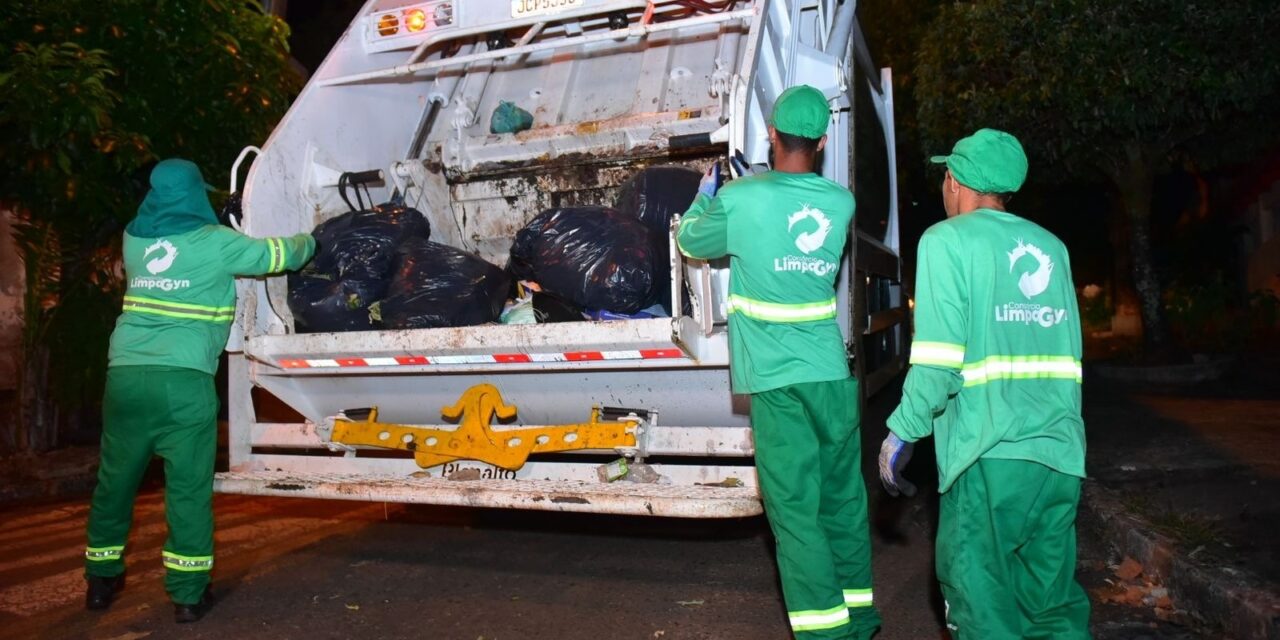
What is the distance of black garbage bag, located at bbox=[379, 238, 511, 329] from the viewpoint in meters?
3.77

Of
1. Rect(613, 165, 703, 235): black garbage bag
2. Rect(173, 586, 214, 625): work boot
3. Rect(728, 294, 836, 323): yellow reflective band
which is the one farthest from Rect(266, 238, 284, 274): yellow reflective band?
Rect(728, 294, 836, 323): yellow reflective band

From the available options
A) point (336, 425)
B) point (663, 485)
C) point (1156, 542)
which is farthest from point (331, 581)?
point (1156, 542)

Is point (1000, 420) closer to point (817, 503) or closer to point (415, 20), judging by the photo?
point (817, 503)

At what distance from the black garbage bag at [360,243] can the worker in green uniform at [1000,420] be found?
2372 millimetres

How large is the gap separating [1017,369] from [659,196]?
1.95 metres

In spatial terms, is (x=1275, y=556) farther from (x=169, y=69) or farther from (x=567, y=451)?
(x=169, y=69)

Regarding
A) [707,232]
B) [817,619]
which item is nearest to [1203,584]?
[817,619]

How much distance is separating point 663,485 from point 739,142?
1.15 meters

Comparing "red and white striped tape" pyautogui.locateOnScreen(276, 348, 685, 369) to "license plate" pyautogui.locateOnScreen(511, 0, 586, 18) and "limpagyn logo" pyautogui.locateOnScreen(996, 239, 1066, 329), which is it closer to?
"limpagyn logo" pyautogui.locateOnScreen(996, 239, 1066, 329)

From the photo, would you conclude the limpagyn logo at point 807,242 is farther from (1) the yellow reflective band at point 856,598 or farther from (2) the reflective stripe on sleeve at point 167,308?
(2) the reflective stripe on sleeve at point 167,308

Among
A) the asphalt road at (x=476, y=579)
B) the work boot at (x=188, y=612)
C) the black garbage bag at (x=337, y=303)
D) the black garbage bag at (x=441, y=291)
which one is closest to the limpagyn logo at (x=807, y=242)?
the asphalt road at (x=476, y=579)

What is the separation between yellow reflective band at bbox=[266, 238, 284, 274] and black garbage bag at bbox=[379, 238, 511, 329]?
0.40m

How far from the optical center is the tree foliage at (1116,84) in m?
7.44

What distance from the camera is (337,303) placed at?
3904mm
